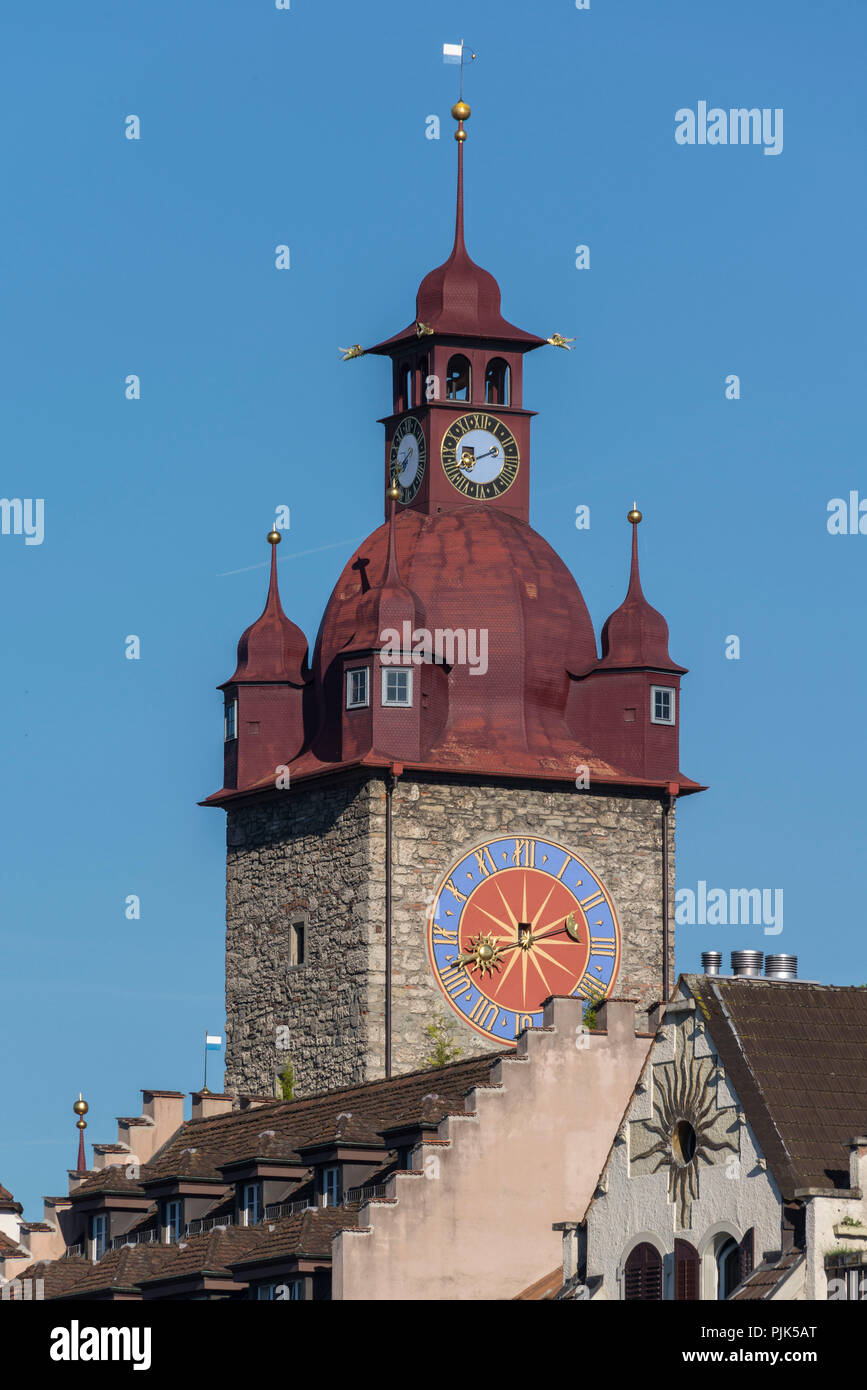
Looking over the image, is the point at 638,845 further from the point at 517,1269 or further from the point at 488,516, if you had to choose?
the point at 517,1269

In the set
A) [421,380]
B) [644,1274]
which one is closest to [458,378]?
[421,380]

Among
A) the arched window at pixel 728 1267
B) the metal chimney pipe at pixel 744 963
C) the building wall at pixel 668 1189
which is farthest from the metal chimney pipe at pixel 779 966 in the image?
the arched window at pixel 728 1267

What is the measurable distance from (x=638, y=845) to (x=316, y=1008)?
7883 mm

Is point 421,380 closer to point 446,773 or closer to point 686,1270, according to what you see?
point 446,773

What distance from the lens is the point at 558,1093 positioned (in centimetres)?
8006

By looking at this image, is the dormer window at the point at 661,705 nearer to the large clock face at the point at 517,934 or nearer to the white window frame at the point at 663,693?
the white window frame at the point at 663,693

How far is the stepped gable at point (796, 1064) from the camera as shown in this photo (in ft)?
223

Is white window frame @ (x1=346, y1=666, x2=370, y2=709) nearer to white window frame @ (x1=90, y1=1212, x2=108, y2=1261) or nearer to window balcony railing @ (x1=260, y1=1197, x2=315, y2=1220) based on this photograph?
white window frame @ (x1=90, y1=1212, x2=108, y2=1261)

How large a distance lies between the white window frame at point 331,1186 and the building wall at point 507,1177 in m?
2.68

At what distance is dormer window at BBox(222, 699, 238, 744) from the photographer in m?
100
